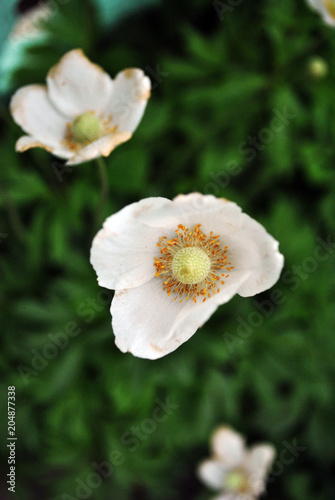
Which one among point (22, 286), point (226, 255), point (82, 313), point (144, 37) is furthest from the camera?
point (144, 37)

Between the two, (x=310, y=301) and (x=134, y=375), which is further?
(x=310, y=301)

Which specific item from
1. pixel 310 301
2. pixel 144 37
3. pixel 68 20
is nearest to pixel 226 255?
pixel 310 301

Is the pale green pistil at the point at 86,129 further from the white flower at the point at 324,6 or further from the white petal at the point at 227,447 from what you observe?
the white petal at the point at 227,447

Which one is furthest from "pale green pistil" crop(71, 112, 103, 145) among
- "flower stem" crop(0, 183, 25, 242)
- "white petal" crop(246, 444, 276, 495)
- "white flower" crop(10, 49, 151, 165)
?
"white petal" crop(246, 444, 276, 495)

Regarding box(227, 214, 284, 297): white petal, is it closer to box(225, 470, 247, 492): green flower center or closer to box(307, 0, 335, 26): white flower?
box(307, 0, 335, 26): white flower

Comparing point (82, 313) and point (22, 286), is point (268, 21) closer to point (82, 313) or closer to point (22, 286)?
point (82, 313)

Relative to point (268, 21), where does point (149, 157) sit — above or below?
below

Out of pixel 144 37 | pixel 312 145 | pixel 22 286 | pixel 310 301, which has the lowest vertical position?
pixel 22 286

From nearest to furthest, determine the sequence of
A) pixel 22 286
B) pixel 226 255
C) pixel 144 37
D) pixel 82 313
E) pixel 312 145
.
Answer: pixel 226 255, pixel 82 313, pixel 312 145, pixel 22 286, pixel 144 37

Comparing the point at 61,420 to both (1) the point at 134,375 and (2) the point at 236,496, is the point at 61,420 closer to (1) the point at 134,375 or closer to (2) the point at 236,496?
(1) the point at 134,375
